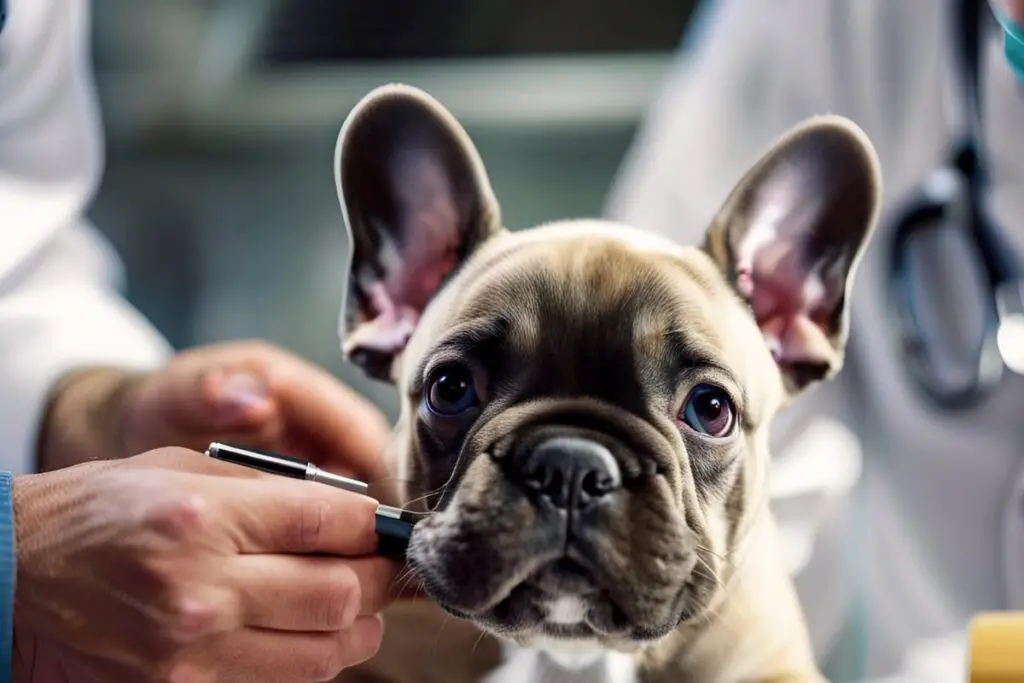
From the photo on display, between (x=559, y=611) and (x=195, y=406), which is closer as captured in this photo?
(x=559, y=611)

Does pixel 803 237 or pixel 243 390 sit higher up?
pixel 803 237

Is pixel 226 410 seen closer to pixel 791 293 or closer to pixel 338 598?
pixel 338 598

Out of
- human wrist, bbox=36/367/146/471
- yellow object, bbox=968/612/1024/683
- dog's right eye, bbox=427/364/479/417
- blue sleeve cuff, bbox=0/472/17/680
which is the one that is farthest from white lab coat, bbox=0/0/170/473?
yellow object, bbox=968/612/1024/683

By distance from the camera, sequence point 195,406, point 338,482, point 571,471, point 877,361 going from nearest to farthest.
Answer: point 571,471 < point 338,482 < point 195,406 < point 877,361

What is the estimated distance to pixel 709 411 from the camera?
612 millimetres

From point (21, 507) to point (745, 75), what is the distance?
1.01 m

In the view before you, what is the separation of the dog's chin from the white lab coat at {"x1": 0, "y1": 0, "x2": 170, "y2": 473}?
404 millimetres

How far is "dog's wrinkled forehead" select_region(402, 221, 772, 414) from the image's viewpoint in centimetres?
59

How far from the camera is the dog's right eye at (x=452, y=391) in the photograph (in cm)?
61

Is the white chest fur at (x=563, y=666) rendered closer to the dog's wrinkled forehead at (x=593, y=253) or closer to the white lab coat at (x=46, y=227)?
the dog's wrinkled forehead at (x=593, y=253)

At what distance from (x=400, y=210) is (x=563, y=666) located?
0.29 meters

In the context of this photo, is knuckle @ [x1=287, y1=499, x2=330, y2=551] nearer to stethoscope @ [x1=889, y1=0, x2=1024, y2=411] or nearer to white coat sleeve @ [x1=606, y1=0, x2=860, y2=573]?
white coat sleeve @ [x1=606, y1=0, x2=860, y2=573]

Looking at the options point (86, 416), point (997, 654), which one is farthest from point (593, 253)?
point (86, 416)

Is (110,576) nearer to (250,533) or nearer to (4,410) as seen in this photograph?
(250,533)
